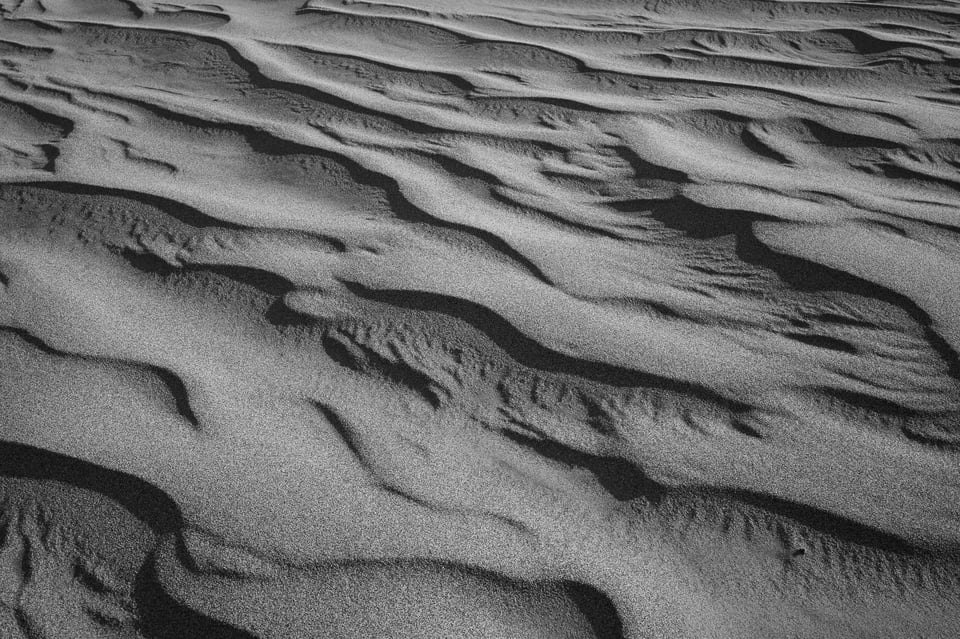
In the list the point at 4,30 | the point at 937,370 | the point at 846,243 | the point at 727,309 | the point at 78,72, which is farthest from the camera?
the point at 4,30

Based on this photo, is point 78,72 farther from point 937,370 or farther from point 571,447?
point 937,370

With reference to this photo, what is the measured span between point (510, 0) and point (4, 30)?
1641mm

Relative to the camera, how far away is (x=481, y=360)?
102cm

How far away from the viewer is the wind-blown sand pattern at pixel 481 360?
0.75 m

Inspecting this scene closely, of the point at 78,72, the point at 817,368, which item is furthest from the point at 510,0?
the point at 817,368

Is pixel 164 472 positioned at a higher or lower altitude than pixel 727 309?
lower

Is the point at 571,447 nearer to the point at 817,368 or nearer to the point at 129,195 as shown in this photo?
the point at 817,368

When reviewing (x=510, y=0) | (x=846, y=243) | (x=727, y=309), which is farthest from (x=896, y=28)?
(x=727, y=309)

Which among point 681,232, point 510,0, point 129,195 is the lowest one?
point 129,195

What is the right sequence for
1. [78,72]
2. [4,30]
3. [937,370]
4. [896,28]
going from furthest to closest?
[4,30] → [896,28] → [78,72] → [937,370]

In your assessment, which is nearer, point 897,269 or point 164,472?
point 164,472

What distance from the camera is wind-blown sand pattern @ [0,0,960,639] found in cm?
75

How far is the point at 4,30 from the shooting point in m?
2.51

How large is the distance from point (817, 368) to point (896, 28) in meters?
1.78
